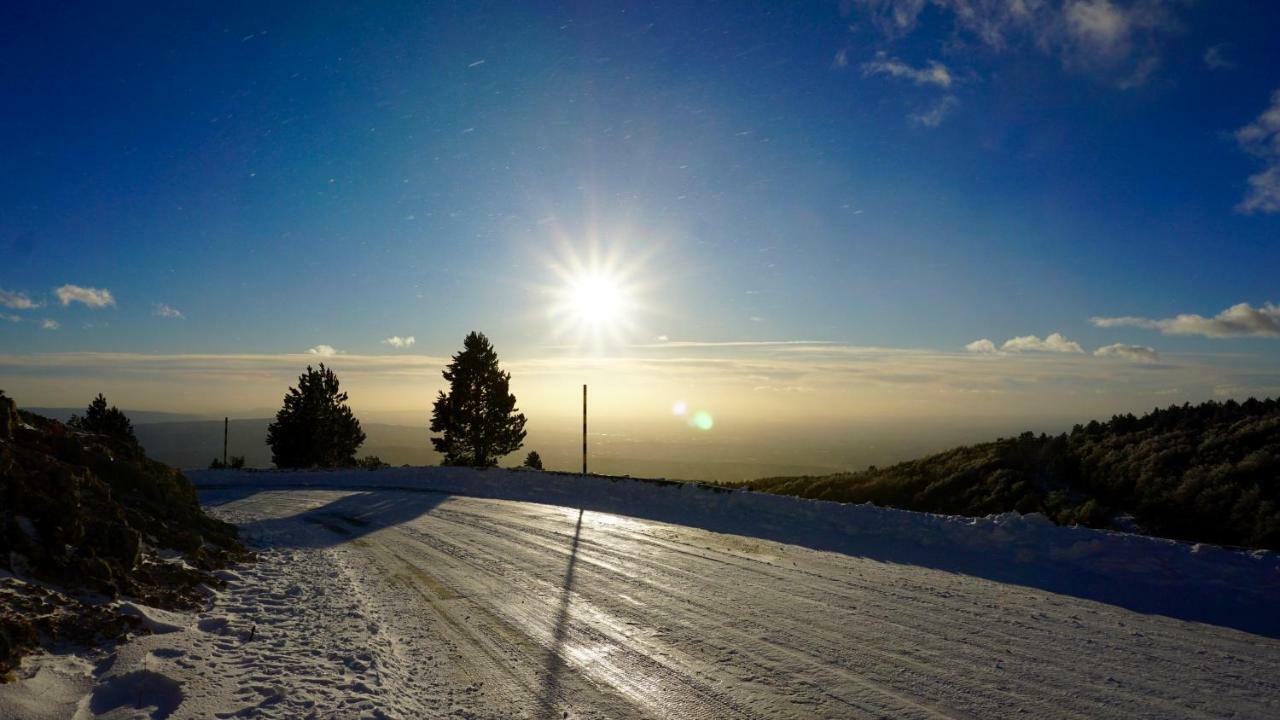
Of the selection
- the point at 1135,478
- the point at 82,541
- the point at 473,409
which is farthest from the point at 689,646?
the point at 473,409

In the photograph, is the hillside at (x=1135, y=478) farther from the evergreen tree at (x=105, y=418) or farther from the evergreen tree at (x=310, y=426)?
the evergreen tree at (x=105, y=418)

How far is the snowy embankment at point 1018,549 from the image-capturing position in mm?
8531

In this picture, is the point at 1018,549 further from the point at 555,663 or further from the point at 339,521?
the point at 339,521

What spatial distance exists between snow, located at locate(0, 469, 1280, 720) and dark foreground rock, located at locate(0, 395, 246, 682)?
1.48 ft

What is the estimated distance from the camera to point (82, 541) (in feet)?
24.2

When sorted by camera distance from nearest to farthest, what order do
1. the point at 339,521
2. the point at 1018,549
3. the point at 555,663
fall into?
the point at 555,663 < the point at 1018,549 < the point at 339,521

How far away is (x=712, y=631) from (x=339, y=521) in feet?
41.5

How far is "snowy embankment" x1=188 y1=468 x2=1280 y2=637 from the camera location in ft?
28.0

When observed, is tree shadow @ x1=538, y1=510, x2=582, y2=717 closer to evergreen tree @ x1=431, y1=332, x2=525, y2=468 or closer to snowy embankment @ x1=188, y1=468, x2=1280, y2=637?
snowy embankment @ x1=188, y1=468, x2=1280, y2=637

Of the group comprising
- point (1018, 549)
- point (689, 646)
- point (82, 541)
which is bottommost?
point (689, 646)

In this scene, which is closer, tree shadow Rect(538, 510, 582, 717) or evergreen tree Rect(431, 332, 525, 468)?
tree shadow Rect(538, 510, 582, 717)

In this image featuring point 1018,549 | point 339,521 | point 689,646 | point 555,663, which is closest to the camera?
point 555,663

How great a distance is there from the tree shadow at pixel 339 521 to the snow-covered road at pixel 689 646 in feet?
8.73

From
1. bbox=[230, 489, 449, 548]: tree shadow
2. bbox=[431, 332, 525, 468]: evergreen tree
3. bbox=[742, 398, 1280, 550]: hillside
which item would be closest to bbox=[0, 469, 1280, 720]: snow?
bbox=[230, 489, 449, 548]: tree shadow
